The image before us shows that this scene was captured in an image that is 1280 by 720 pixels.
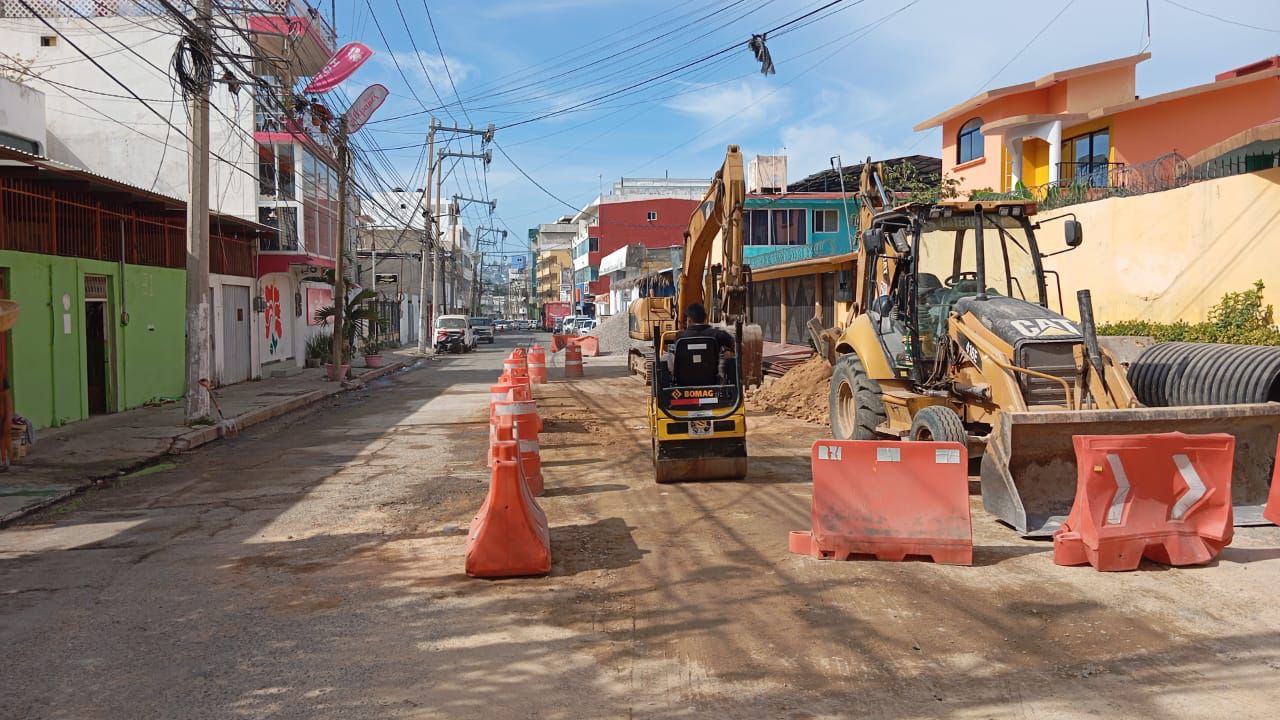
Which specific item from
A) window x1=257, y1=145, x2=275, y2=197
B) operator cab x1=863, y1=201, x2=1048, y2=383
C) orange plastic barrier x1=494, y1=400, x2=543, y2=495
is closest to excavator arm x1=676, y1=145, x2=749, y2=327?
operator cab x1=863, y1=201, x2=1048, y2=383

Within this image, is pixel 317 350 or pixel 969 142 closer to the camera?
pixel 969 142

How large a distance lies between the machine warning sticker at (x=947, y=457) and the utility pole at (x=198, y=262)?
12.6 m

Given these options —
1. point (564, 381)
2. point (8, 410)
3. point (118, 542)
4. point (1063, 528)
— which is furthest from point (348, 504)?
point (564, 381)

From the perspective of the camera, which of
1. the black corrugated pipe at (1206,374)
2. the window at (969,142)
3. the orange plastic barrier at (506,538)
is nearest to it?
the orange plastic barrier at (506,538)

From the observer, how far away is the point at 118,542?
8.27 meters

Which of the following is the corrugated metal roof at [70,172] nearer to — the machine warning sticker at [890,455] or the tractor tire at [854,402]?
the tractor tire at [854,402]

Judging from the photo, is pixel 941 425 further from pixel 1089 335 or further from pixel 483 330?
pixel 483 330

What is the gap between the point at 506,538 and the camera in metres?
6.85

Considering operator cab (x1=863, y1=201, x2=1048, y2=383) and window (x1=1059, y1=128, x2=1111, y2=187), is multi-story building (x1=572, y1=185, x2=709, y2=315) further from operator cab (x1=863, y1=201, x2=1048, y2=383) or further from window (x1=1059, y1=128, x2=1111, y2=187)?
operator cab (x1=863, y1=201, x2=1048, y2=383)

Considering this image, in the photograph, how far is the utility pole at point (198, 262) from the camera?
15.4 m

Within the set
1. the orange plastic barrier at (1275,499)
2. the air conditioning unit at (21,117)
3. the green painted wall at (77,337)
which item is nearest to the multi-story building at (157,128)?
the air conditioning unit at (21,117)

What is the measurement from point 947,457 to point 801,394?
434 inches

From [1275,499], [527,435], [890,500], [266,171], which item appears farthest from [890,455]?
[266,171]

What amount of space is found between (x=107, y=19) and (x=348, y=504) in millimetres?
26483
